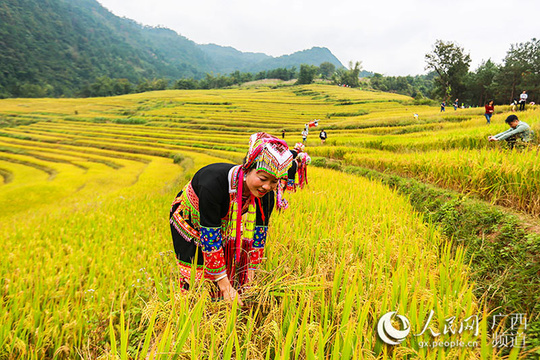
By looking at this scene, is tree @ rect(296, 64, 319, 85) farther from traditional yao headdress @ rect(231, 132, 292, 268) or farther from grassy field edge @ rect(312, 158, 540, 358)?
traditional yao headdress @ rect(231, 132, 292, 268)

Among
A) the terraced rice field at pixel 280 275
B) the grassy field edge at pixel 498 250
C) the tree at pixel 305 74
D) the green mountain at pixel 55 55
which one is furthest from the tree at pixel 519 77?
the green mountain at pixel 55 55

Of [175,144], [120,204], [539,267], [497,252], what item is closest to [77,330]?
[539,267]

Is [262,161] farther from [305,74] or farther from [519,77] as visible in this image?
[305,74]

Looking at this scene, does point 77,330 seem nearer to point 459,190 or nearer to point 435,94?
point 459,190

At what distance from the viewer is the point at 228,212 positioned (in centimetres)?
162

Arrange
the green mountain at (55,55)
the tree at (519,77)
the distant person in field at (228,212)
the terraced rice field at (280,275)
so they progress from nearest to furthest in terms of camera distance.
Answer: the terraced rice field at (280,275)
the distant person in field at (228,212)
the tree at (519,77)
the green mountain at (55,55)

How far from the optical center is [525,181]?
10.3 feet

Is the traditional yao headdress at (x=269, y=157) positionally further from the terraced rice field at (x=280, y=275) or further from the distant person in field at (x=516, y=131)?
the distant person in field at (x=516, y=131)

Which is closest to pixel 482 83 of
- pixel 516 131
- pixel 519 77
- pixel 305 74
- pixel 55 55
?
pixel 519 77

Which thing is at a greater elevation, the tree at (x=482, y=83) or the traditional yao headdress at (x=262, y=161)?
the tree at (x=482, y=83)

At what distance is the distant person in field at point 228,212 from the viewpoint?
1.35 meters

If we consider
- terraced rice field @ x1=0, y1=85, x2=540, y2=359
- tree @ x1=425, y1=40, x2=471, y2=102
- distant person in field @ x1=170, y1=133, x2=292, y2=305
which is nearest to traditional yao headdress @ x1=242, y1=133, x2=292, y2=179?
distant person in field @ x1=170, y1=133, x2=292, y2=305

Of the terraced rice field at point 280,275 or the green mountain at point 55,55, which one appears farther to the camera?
the green mountain at point 55,55

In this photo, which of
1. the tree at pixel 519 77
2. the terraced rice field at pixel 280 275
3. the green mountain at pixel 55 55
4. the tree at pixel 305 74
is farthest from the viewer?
the tree at pixel 305 74
